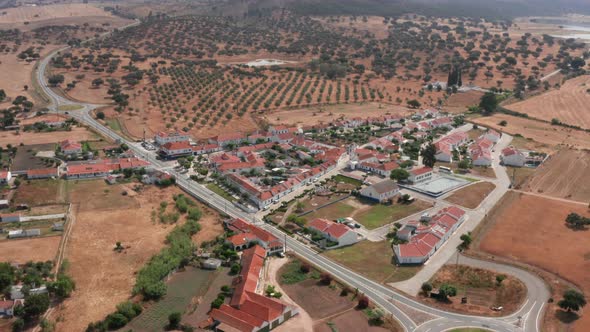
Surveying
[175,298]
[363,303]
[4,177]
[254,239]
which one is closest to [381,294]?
[363,303]

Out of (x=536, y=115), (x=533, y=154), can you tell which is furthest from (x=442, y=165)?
(x=536, y=115)

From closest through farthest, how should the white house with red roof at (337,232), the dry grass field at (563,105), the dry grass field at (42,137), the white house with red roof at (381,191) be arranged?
1. the white house with red roof at (337,232)
2. the white house with red roof at (381,191)
3. the dry grass field at (42,137)
4. the dry grass field at (563,105)

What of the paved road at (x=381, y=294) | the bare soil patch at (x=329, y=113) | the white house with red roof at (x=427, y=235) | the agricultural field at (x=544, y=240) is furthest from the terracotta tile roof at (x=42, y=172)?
the agricultural field at (x=544, y=240)

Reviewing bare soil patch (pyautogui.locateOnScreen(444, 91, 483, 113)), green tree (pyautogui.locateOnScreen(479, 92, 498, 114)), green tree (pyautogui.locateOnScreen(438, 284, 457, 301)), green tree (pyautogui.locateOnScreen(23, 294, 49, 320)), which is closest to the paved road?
green tree (pyautogui.locateOnScreen(438, 284, 457, 301))

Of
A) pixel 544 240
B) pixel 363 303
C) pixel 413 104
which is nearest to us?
pixel 363 303

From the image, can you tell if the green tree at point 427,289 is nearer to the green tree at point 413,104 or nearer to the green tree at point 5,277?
the green tree at point 5,277

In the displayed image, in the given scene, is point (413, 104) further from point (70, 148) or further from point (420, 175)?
point (70, 148)
